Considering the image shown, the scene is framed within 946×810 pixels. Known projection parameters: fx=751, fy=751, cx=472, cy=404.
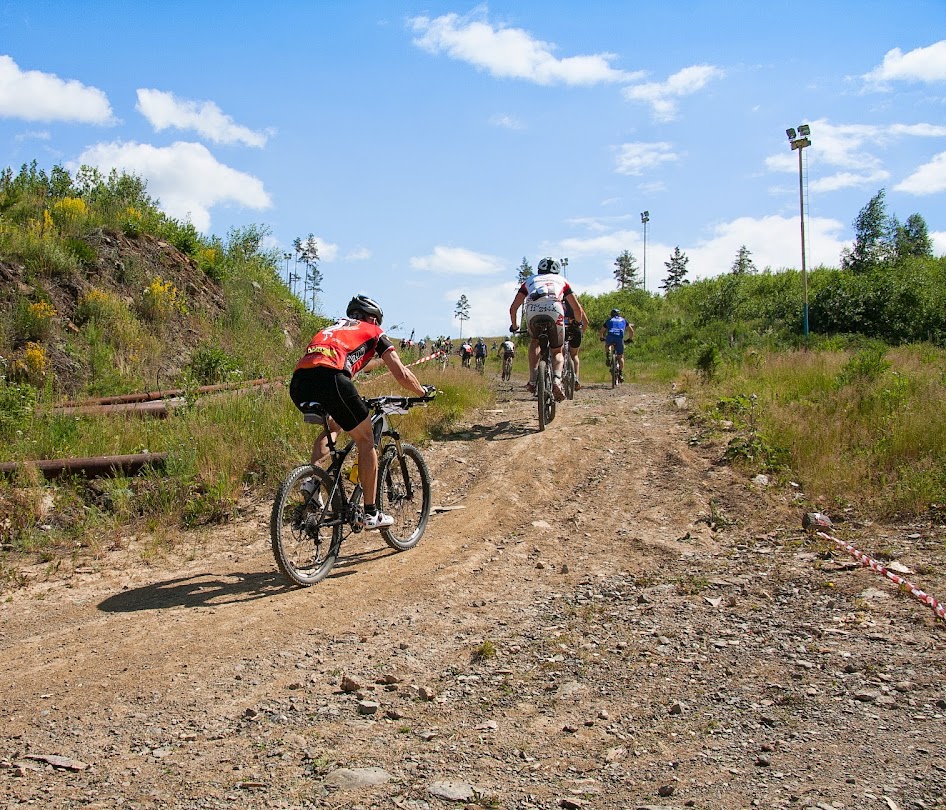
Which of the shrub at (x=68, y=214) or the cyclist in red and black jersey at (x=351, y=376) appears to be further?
the shrub at (x=68, y=214)

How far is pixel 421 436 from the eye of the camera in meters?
9.99

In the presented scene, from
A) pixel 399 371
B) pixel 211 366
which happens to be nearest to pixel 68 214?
pixel 211 366

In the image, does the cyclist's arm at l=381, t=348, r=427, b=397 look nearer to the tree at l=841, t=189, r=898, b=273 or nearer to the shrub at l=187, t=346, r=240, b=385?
the shrub at l=187, t=346, r=240, b=385

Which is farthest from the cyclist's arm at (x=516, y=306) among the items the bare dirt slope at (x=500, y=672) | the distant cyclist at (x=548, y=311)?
the bare dirt slope at (x=500, y=672)

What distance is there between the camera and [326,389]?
5.54 m

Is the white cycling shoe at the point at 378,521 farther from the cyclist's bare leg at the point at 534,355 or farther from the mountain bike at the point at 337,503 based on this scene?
the cyclist's bare leg at the point at 534,355

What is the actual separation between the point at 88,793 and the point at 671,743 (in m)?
2.41

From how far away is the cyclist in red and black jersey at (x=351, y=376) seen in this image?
5.53m

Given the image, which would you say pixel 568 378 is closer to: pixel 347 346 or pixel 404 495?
pixel 404 495

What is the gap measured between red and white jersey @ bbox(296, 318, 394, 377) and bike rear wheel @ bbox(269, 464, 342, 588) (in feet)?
2.55

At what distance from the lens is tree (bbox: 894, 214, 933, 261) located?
197ft

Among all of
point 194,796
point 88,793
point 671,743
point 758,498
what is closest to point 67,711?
point 88,793

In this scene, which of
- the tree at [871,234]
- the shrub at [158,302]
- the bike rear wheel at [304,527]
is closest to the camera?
the bike rear wheel at [304,527]

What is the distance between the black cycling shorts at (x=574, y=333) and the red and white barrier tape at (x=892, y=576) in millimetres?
5740
